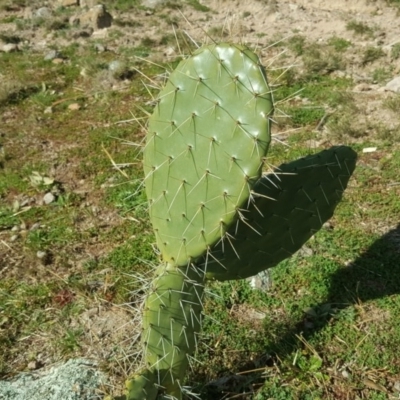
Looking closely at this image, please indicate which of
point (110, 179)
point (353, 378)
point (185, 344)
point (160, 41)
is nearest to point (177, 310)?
point (185, 344)

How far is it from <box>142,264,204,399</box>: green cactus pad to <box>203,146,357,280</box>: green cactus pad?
173 mm

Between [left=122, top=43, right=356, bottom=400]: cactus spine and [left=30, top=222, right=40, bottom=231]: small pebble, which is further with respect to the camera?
[left=30, top=222, right=40, bottom=231]: small pebble

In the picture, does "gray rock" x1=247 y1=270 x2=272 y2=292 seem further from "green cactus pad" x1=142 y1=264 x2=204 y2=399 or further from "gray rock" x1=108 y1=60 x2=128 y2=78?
"gray rock" x1=108 y1=60 x2=128 y2=78

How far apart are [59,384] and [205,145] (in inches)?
54.7

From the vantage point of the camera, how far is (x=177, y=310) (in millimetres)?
2234

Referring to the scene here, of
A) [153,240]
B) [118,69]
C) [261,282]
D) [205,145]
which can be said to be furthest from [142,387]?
[118,69]

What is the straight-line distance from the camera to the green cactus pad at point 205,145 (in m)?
1.87

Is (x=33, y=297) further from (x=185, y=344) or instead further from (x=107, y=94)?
(x=107, y=94)

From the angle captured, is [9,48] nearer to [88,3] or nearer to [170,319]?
[88,3]

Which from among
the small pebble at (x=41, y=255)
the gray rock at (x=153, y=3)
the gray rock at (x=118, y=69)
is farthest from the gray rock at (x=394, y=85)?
the gray rock at (x=153, y=3)

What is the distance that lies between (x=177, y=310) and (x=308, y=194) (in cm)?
79

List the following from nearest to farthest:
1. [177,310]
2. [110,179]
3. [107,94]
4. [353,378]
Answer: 1. [177,310]
2. [353,378]
3. [110,179]
4. [107,94]

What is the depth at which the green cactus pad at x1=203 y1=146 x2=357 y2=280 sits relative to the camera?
8.07 ft

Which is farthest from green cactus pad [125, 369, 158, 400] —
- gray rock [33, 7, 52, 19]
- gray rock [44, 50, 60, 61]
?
gray rock [33, 7, 52, 19]
